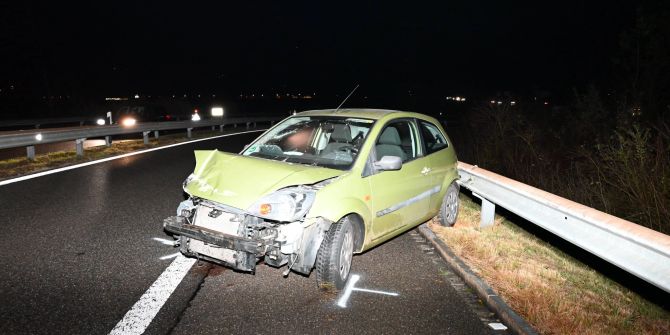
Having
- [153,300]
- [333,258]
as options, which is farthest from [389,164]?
[153,300]

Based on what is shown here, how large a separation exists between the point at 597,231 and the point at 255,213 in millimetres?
2899

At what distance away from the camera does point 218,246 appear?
3980mm

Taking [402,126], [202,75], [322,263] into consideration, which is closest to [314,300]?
[322,263]

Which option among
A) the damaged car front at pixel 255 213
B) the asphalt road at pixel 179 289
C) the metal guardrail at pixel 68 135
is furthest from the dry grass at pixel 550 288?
the metal guardrail at pixel 68 135

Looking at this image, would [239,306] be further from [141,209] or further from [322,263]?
[141,209]

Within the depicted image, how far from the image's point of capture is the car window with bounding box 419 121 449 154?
603 centimetres

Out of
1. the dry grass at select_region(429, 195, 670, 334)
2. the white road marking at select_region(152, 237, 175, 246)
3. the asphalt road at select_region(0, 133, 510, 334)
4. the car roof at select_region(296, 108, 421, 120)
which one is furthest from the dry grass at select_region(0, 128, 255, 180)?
the dry grass at select_region(429, 195, 670, 334)

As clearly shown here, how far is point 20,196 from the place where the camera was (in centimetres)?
765

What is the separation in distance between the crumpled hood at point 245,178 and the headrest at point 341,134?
1.09 m

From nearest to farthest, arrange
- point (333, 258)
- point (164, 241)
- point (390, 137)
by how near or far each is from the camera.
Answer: point (333, 258)
point (164, 241)
point (390, 137)

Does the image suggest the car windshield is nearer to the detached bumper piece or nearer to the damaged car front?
the damaged car front

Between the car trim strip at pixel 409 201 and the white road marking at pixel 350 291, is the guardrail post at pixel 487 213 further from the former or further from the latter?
the white road marking at pixel 350 291

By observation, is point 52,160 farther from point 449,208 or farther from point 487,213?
point 487,213

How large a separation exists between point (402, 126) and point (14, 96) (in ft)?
167
